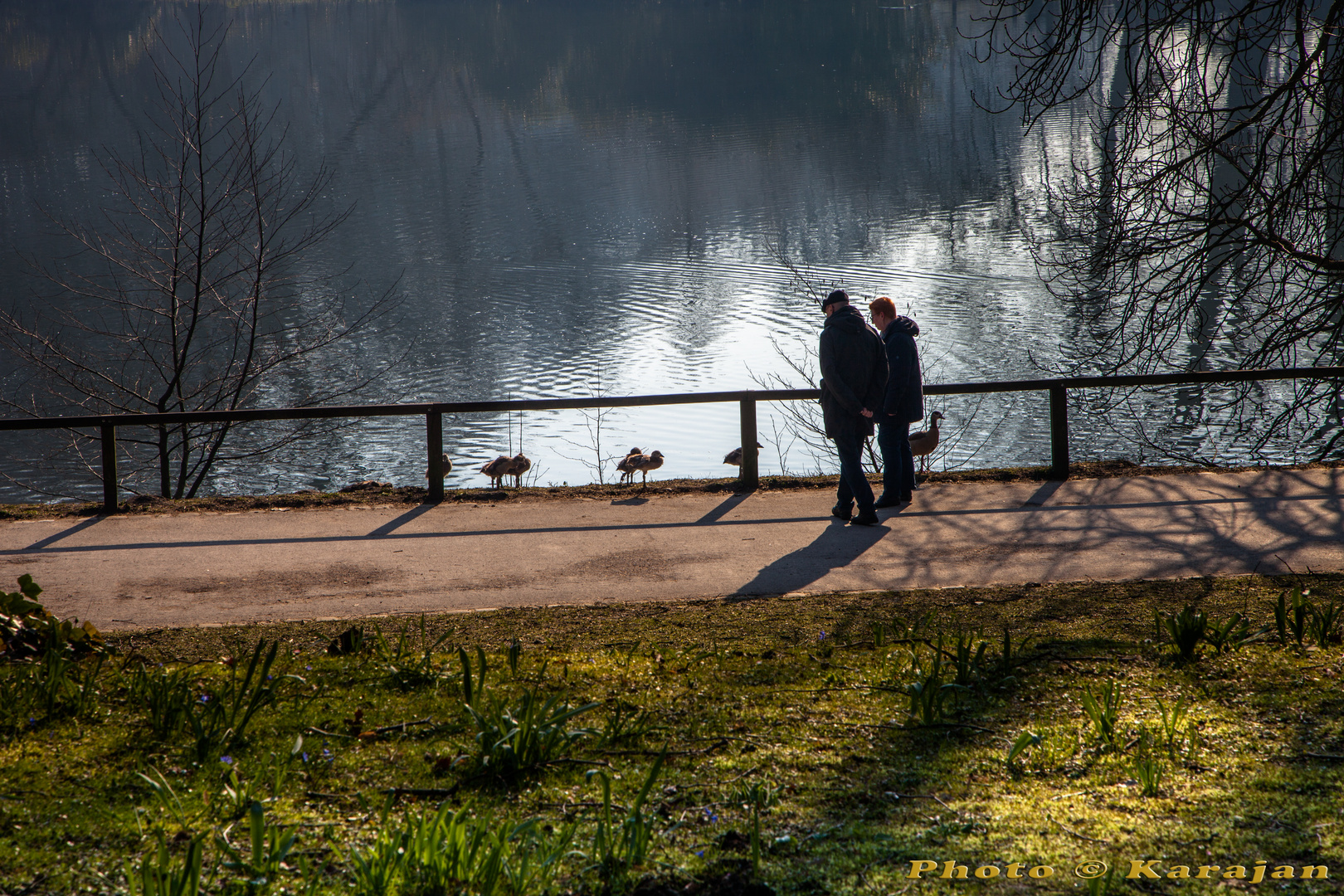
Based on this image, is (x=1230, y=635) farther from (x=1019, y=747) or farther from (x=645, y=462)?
(x=645, y=462)

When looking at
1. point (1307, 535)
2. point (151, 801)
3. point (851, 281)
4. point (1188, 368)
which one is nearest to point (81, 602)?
point (151, 801)

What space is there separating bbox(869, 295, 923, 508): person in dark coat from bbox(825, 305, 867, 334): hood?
52cm

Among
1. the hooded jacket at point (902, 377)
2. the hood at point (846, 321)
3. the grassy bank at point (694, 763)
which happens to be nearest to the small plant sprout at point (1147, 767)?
the grassy bank at point (694, 763)

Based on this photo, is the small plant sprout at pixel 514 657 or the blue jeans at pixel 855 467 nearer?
the small plant sprout at pixel 514 657

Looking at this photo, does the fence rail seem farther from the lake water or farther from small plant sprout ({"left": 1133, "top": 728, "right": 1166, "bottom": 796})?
the lake water

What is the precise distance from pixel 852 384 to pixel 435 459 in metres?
3.91

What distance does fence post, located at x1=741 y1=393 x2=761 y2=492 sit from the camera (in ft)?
30.6

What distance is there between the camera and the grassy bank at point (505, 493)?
8906 mm

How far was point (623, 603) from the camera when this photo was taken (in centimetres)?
601

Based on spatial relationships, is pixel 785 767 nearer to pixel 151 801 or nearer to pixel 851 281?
pixel 151 801

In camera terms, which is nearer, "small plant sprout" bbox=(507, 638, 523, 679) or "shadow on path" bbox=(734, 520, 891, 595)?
"small plant sprout" bbox=(507, 638, 523, 679)

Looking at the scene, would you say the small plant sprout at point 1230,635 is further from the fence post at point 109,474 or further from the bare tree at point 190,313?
the bare tree at point 190,313

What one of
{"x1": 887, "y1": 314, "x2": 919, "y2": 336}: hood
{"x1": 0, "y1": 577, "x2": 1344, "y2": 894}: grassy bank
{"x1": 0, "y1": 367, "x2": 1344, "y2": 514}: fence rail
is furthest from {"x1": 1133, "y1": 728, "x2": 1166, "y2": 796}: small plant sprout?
{"x1": 0, "y1": 367, "x2": 1344, "y2": 514}: fence rail

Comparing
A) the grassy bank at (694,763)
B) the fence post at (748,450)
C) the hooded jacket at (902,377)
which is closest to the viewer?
the grassy bank at (694,763)
